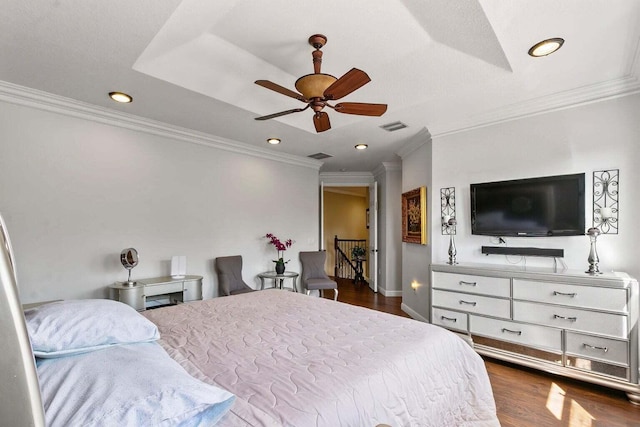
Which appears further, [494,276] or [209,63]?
[494,276]

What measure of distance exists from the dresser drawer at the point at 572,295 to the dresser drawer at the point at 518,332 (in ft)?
0.87

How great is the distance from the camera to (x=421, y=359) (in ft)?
5.20

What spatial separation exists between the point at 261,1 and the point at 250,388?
7.08 feet

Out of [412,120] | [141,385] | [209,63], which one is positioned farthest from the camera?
[412,120]

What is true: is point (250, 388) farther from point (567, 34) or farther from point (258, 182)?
point (258, 182)

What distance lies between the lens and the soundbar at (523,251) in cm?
302

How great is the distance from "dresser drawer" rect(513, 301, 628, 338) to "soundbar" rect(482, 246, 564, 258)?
55 centimetres

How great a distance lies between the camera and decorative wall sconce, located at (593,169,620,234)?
9.02 ft

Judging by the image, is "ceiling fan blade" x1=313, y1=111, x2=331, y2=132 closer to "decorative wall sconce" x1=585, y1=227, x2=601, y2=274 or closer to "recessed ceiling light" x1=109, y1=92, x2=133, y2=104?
"recessed ceiling light" x1=109, y1=92, x2=133, y2=104

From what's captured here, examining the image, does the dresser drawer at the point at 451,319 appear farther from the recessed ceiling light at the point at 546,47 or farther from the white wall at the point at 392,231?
the white wall at the point at 392,231

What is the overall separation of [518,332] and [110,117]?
4.63 meters

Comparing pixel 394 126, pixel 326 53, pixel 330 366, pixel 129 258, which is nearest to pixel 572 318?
pixel 330 366

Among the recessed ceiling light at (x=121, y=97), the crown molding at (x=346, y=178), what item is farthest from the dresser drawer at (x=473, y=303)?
the crown molding at (x=346, y=178)

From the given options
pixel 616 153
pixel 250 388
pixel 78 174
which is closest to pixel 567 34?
pixel 616 153
